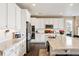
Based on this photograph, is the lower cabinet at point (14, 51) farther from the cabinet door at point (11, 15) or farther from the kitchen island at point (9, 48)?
the cabinet door at point (11, 15)

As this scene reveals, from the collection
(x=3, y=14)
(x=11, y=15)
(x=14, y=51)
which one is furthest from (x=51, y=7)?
(x=14, y=51)

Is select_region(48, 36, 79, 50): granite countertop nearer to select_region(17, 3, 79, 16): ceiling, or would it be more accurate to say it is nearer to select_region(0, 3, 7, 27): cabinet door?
select_region(0, 3, 7, 27): cabinet door

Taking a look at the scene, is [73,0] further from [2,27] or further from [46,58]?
[2,27]

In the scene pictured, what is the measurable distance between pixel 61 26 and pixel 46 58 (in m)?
10.8

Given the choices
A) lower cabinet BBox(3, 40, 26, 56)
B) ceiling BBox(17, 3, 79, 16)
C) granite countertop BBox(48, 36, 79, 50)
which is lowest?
lower cabinet BBox(3, 40, 26, 56)

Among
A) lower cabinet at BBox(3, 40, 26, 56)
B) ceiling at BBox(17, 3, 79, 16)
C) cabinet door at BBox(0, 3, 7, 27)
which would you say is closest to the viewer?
lower cabinet at BBox(3, 40, 26, 56)

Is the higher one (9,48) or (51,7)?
(51,7)

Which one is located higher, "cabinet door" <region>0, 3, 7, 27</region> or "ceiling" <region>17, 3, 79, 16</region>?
"ceiling" <region>17, 3, 79, 16</region>

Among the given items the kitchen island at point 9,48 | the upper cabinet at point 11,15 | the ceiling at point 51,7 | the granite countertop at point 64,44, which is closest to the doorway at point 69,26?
the ceiling at point 51,7

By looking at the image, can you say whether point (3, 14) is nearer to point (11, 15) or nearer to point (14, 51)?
point (11, 15)

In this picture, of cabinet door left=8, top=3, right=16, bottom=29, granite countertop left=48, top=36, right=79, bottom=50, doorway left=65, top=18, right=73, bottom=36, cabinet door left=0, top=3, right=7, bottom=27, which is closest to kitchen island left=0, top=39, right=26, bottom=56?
cabinet door left=0, top=3, right=7, bottom=27

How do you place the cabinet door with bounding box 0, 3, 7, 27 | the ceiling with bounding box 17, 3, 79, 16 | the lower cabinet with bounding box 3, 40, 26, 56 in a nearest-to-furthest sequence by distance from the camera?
1. the lower cabinet with bounding box 3, 40, 26, 56
2. the cabinet door with bounding box 0, 3, 7, 27
3. the ceiling with bounding box 17, 3, 79, 16

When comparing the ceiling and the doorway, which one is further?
the doorway

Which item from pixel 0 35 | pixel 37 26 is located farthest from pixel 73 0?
pixel 37 26
